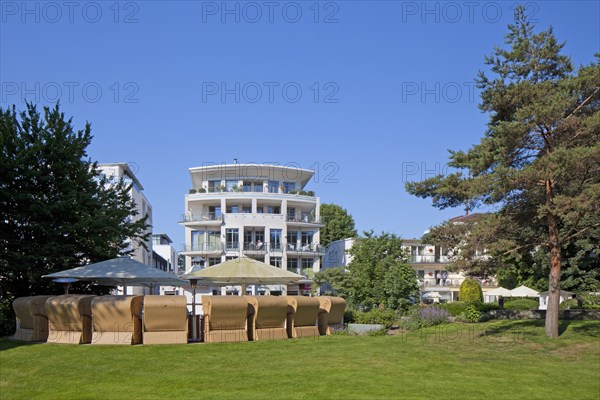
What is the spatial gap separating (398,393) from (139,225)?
21044mm

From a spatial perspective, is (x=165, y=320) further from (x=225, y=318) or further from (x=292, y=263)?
(x=292, y=263)

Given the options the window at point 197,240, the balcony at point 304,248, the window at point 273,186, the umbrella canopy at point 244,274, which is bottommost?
the umbrella canopy at point 244,274

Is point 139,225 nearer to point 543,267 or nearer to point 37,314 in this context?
point 37,314

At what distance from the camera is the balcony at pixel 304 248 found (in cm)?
6159

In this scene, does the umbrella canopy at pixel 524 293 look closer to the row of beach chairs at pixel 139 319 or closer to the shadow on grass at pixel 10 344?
the row of beach chairs at pixel 139 319

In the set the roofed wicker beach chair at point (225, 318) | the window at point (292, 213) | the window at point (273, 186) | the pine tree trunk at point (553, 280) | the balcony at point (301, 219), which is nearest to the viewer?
the roofed wicker beach chair at point (225, 318)

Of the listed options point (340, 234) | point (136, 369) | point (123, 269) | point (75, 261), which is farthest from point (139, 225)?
point (340, 234)

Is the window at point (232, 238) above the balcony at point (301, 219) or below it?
below

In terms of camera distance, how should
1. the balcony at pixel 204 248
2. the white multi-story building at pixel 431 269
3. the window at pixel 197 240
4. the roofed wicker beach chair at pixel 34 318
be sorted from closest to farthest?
the roofed wicker beach chair at pixel 34 318 < the balcony at pixel 204 248 < the window at pixel 197 240 < the white multi-story building at pixel 431 269

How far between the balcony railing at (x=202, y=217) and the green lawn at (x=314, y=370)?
4315 centimetres

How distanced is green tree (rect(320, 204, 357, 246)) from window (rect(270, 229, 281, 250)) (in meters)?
22.8

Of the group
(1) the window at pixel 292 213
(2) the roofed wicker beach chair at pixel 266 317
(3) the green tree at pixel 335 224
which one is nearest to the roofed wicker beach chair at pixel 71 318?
(2) the roofed wicker beach chair at pixel 266 317

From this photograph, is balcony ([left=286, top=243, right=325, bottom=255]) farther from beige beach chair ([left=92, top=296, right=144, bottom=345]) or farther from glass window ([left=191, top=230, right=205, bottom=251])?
beige beach chair ([left=92, top=296, right=144, bottom=345])

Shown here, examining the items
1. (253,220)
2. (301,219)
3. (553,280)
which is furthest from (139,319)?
(301,219)
